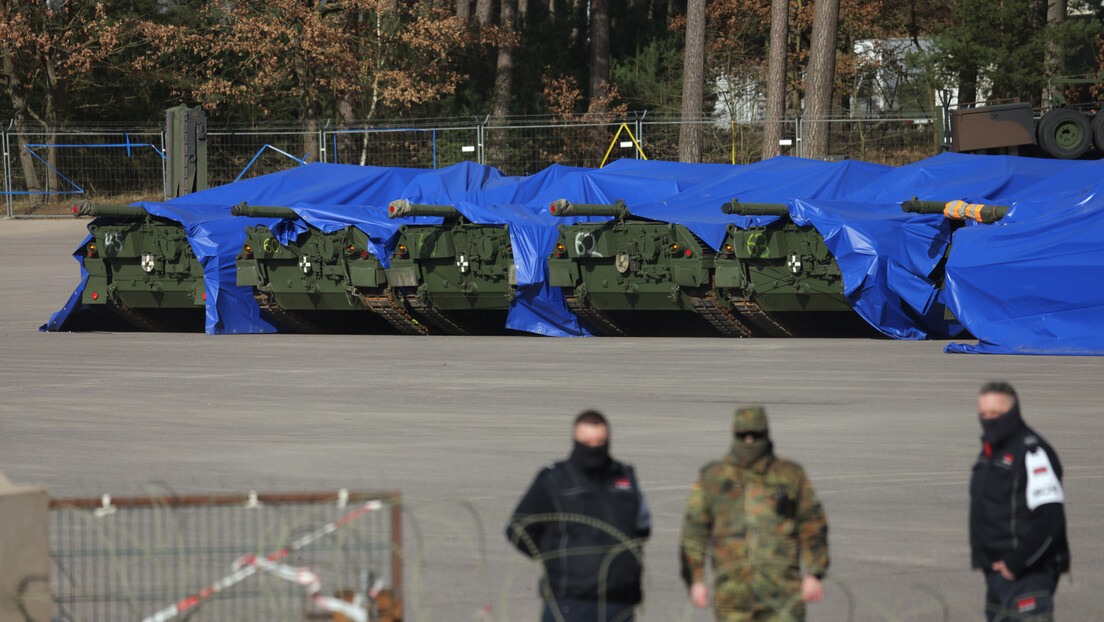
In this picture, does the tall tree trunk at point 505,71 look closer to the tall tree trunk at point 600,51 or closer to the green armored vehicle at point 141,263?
the tall tree trunk at point 600,51

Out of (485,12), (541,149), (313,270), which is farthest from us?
(485,12)

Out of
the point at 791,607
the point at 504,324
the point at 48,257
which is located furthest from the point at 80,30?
the point at 791,607

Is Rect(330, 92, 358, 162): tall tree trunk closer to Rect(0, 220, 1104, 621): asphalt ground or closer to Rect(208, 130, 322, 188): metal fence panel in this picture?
Rect(208, 130, 322, 188): metal fence panel

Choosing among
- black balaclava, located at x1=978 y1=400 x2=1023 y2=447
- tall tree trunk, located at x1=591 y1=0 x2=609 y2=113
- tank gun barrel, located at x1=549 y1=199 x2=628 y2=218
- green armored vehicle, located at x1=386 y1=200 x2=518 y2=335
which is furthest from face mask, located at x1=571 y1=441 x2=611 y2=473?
tall tree trunk, located at x1=591 y1=0 x2=609 y2=113

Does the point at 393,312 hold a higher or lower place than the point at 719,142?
lower

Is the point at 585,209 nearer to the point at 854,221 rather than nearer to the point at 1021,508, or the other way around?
the point at 854,221

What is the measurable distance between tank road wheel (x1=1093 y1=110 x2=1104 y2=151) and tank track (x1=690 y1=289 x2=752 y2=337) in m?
6.91

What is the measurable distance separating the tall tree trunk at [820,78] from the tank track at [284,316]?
12.1 metres

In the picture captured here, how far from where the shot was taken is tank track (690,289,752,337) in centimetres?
1675

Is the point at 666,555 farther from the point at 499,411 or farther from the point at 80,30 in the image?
the point at 80,30

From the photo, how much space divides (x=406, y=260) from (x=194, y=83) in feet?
65.5

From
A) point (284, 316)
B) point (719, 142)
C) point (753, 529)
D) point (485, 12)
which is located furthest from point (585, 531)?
point (485, 12)

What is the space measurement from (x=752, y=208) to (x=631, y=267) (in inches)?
67.8

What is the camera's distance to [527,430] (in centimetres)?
1057
